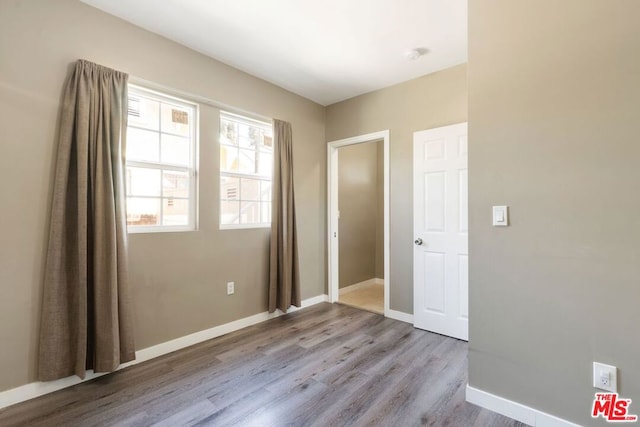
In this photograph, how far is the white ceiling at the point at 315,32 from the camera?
83.6 inches

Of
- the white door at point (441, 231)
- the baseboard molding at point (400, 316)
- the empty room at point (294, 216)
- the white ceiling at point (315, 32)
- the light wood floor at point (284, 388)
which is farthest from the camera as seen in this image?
the baseboard molding at point (400, 316)

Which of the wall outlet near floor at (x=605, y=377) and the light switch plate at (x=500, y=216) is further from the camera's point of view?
the light switch plate at (x=500, y=216)

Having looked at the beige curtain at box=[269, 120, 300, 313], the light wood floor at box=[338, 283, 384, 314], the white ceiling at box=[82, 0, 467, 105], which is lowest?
the light wood floor at box=[338, 283, 384, 314]

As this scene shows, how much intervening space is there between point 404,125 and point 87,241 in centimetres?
314

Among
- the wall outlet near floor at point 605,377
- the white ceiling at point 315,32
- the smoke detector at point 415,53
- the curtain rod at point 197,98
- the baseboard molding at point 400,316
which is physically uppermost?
the white ceiling at point 315,32

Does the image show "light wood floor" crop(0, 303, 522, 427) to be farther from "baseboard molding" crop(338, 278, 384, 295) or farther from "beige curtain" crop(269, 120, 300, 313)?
"baseboard molding" crop(338, 278, 384, 295)

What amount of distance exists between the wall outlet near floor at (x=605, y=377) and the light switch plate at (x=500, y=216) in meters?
0.82

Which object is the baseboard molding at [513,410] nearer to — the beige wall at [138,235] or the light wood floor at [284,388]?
the light wood floor at [284,388]

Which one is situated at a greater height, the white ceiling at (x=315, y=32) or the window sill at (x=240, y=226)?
the white ceiling at (x=315, y=32)

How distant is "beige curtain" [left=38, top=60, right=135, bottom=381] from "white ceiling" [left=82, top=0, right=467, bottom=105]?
0.69 metres

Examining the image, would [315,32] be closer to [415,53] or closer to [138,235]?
[415,53]

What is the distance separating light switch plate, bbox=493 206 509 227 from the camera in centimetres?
173

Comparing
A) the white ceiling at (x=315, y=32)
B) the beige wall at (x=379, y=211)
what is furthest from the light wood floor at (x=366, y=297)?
the white ceiling at (x=315, y=32)

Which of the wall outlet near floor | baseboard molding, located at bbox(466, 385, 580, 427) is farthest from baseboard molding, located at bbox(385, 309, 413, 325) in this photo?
the wall outlet near floor
